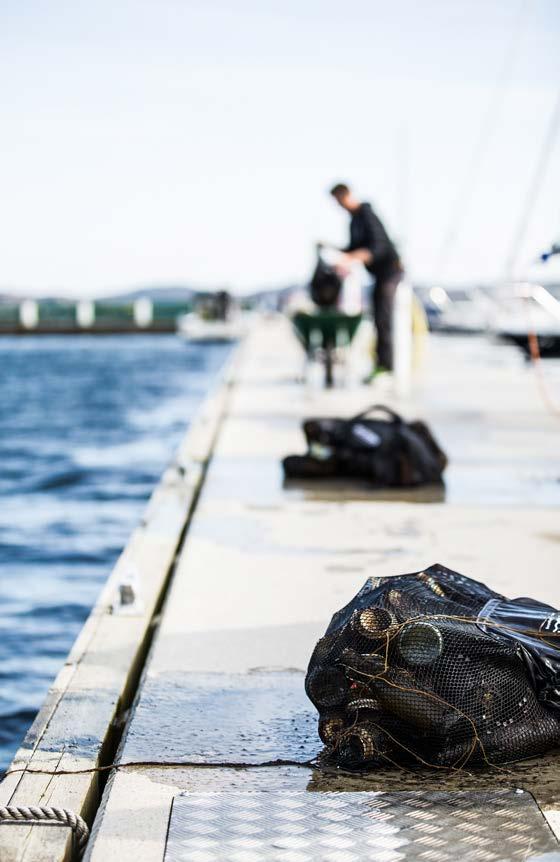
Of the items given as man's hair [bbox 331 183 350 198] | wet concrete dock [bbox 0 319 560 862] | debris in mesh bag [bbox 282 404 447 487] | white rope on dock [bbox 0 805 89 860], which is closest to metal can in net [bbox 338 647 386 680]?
wet concrete dock [bbox 0 319 560 862]

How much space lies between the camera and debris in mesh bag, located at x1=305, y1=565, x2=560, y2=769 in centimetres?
317

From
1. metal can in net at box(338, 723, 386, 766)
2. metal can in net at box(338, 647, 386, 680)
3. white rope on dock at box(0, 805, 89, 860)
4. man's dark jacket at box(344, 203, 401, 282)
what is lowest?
man's dark jacket at box(344, 203, 401, 282)

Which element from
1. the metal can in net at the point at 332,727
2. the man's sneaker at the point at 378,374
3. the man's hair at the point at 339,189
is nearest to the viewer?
the metal can in net at the point at 332,727

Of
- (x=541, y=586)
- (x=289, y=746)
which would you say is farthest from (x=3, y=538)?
(x=289, y=746)

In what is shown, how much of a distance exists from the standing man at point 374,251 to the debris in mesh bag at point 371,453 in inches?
228

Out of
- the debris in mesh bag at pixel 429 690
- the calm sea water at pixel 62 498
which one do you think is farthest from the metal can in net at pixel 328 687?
the calm sea water at pixel 62 498

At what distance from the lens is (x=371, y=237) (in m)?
13.7

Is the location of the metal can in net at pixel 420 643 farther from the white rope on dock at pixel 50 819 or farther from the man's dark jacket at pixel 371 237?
the man's dark jacket at pixel 371 237

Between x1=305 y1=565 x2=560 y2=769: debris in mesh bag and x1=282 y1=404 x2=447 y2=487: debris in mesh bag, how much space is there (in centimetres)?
429

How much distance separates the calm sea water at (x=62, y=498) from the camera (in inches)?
257

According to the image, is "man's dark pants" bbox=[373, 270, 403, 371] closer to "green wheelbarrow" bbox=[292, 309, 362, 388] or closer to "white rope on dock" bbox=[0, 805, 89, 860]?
"green wheelbarrow" bbox=[292, 309, 362, 388]

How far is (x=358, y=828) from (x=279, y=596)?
2.12 metres

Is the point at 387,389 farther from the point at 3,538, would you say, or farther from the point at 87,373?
the point at 87,373

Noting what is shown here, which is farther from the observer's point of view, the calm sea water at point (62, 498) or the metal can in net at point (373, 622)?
the calm sea water at point (62, 498)
